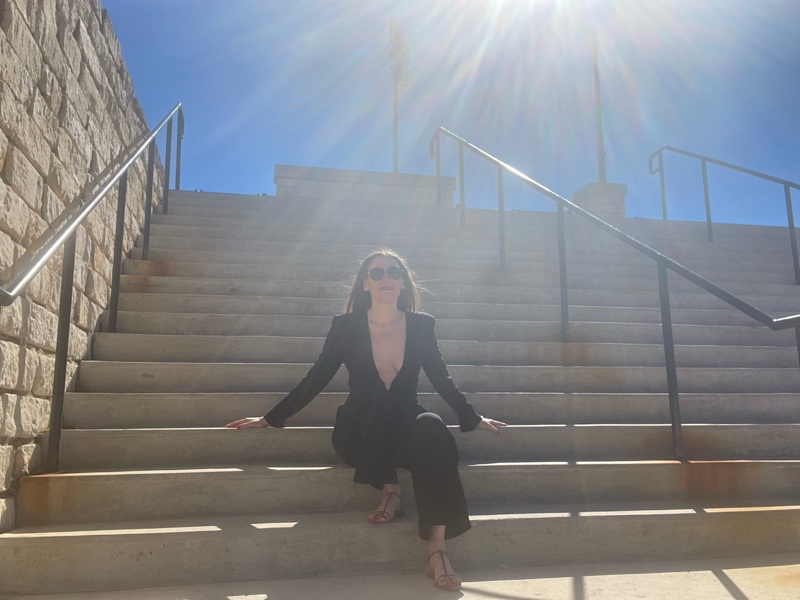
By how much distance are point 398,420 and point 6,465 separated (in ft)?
4.66

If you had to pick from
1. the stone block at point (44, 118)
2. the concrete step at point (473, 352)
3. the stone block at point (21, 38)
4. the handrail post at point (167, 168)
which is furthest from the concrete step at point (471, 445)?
the handrail post at point (167, 168)

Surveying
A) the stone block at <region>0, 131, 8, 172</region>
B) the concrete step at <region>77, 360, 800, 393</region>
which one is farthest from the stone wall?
the concrete step at <region>77, 360, 800, 393</region>

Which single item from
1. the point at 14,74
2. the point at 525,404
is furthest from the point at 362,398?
the point at 14,74

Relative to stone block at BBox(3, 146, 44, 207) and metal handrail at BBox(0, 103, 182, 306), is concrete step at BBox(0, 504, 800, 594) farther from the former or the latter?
stone block at BBox(3, 146, 44, 207)

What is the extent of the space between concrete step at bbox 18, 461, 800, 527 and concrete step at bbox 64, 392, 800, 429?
42 cm

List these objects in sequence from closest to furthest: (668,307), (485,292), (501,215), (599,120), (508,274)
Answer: (668,307) < (485,292) < (508,274) < (501,215) < (599,120)

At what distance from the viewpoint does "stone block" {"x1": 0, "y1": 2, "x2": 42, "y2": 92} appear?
7.46ft

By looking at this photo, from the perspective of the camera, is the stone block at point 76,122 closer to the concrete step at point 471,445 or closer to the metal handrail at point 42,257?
the metal handrail at point 42,257

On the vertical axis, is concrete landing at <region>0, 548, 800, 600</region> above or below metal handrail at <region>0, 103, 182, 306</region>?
below

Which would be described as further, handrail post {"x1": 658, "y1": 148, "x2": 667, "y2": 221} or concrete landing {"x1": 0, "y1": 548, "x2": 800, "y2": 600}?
handrail post {"x1": 658, "y1": 148, "x2": 667, "y2": 221}

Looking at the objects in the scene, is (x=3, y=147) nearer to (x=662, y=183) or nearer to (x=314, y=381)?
(x=314, y=381)

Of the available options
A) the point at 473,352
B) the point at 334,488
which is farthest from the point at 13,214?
the point at 473,352

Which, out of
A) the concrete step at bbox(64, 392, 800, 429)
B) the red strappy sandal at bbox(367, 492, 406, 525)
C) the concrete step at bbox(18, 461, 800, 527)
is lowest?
the red strappy sandal at bbox(367, 492, 406, 525)

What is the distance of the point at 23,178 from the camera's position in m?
2.40
